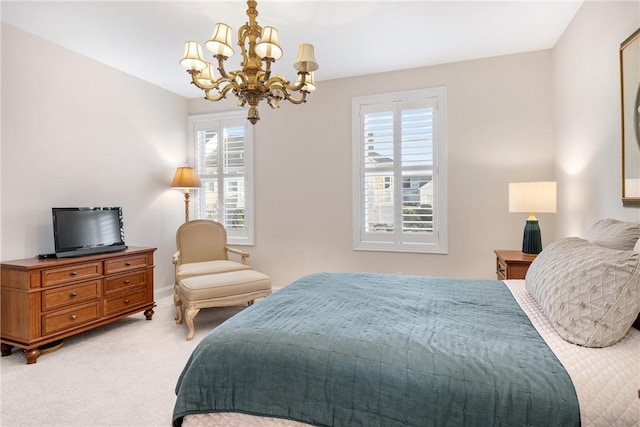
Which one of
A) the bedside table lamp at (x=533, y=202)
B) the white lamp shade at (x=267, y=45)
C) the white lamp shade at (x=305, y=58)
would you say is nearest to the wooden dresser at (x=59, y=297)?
the white lamp shade at (x=267, y=45)

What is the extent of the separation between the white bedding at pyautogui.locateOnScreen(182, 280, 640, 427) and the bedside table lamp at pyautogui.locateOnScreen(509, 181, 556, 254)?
170 cm

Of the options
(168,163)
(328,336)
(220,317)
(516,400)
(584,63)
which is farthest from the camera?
(168,163)

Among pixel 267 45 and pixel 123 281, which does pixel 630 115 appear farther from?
pixel 123 281

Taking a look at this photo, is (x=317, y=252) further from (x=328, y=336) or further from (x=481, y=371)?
(x=481, y=371)

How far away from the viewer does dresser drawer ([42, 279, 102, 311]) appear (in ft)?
8.93

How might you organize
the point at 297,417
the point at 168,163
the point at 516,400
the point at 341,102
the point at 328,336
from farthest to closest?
the point at 168,163 → the point at 341,102 → the point at 328,336 → the point at 297,417 → the point at 516,400

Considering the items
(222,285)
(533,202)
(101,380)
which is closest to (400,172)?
(533,202)

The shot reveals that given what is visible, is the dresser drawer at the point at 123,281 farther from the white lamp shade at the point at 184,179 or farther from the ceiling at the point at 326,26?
the ceiling at the point at 326,26

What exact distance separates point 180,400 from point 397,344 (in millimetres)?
831

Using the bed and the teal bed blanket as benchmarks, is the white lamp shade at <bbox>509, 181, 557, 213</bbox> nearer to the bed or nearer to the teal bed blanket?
the bed

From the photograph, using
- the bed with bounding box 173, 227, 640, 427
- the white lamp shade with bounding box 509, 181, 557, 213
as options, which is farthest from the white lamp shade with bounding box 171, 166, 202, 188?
the white lamp shade with bounding box 509, 181, 557, 213

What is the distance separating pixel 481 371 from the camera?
1032 mm

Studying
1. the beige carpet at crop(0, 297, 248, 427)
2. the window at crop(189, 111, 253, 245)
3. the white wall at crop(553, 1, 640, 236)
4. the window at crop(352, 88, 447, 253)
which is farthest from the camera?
the window at crop(189, 111, 253, 245)

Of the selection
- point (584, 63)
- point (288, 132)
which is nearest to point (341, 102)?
point (288, 132)
